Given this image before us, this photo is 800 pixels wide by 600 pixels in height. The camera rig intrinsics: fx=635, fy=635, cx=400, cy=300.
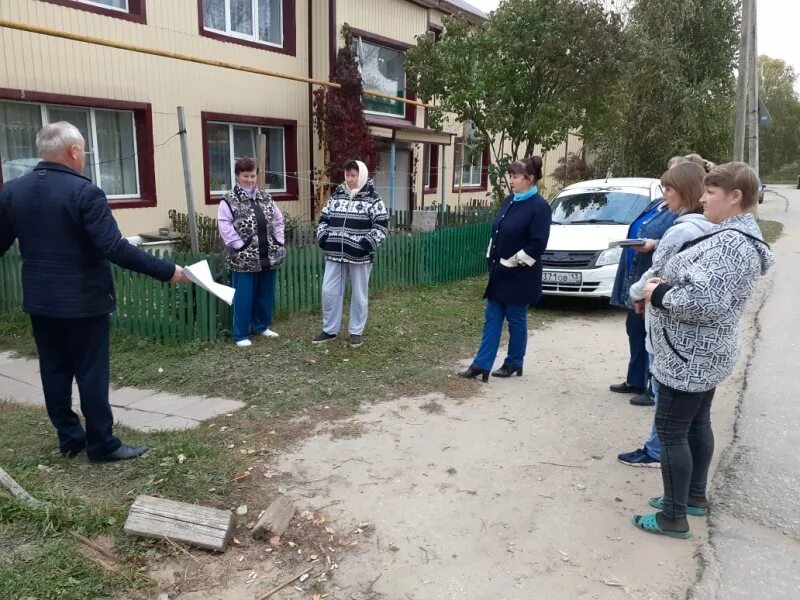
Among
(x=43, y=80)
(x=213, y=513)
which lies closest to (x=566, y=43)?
(x=43, y=80)

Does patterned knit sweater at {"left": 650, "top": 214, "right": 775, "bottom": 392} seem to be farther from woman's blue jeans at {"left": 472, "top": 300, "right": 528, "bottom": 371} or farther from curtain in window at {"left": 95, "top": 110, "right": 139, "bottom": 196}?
curtain in window at {"left": 95, "top": 110, "right": 139, "bottom": 196}

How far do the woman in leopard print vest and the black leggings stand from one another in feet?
14.1

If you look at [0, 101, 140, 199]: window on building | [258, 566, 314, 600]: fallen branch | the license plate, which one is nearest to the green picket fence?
the license plate

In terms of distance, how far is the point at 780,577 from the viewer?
288cm

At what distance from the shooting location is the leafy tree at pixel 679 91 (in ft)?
61.6

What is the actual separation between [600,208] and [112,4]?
8.13 metres

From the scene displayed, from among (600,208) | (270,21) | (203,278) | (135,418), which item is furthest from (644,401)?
(270,21)

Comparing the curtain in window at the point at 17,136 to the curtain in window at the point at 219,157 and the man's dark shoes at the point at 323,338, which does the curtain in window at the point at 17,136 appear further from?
the man's dark shoes at the point at 323,338

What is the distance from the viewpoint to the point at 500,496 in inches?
141

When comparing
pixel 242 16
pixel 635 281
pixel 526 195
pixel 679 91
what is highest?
pixel 242 16

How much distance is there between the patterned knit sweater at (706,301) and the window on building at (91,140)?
30.4 feet

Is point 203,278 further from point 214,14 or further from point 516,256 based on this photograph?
point 214,14

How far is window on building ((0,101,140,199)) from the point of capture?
30.1 ft

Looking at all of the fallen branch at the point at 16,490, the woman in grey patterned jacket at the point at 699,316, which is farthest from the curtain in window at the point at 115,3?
the woman in grey patterned jacket at the point at 699,316
